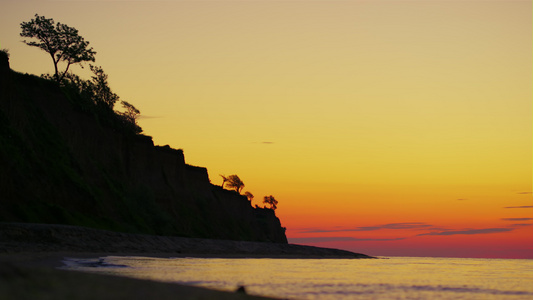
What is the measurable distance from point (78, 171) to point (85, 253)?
19.5 metres

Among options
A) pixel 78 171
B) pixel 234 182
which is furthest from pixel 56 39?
pixel 234 182

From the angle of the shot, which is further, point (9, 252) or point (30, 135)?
point (30, 135)

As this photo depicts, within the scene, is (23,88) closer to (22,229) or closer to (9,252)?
(22,229)

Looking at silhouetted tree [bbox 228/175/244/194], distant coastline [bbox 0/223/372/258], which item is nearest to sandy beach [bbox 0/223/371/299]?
distant coastline [bbox 0/223/372/258]

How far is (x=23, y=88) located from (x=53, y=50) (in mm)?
14238

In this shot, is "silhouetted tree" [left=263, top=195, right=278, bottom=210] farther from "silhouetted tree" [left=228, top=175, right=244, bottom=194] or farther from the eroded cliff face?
the eroded cliff face

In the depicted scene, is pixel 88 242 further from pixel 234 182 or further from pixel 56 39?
pixel 234 182

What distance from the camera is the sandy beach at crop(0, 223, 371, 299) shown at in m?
7.09

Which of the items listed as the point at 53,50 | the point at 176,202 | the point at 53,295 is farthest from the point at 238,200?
the point at 53,295

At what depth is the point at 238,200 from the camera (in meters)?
115

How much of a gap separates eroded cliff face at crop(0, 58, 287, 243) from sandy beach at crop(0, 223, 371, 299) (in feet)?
18.0

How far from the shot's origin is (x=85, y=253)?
3114 centimetres

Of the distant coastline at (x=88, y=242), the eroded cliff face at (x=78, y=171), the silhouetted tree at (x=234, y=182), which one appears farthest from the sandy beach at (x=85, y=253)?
the silhouetted tree at (x=234, y=182)

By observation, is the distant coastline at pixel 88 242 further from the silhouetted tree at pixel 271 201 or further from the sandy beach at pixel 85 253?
the silhouetted tree at pixel 271 201
